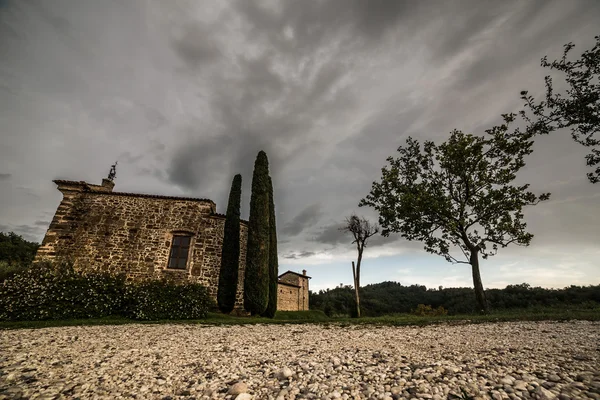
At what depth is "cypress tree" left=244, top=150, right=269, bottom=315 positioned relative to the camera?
13.9m

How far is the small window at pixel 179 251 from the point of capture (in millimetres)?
14672

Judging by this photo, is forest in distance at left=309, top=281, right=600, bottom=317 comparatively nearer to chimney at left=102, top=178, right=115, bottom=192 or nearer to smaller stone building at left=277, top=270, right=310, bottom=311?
smaller stone building at left=277, top=270, right=310, bottom=311

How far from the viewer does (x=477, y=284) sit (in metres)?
13.9

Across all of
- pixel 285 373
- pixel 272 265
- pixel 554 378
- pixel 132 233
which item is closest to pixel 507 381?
pixel 554 378

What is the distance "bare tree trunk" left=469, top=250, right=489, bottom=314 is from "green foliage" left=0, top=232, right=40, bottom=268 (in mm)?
44118

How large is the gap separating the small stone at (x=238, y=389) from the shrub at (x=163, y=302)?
930cm

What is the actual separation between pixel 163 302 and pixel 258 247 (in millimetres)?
5648

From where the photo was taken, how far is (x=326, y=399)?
2748mm

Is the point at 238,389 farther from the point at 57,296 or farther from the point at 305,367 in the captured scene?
the point at 57,296

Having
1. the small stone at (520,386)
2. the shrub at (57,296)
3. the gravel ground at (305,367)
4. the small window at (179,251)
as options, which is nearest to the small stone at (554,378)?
the gravel ground at (305,367)

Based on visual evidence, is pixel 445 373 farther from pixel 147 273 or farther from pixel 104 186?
pixel 104 186

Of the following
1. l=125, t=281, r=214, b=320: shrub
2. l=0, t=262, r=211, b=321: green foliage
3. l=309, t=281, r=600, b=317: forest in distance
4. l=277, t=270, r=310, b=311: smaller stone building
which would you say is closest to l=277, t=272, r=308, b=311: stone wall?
l=277, t=270, r=310, b=311: smaller stone building

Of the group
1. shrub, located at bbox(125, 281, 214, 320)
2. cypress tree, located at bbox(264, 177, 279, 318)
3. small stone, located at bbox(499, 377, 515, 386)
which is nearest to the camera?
small stone, located at bbox(499, 377, 515, 386)

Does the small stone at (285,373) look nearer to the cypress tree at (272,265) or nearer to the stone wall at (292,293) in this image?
the cypress tree at (272,265)
